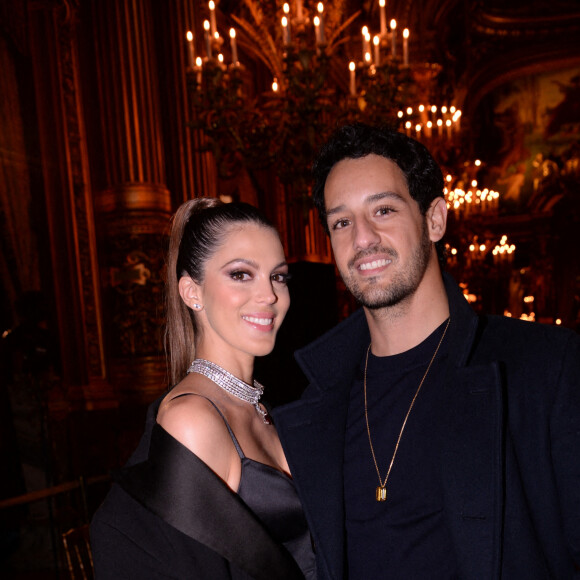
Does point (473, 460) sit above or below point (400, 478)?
above

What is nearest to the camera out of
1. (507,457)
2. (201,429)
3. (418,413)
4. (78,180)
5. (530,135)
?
(507,457)

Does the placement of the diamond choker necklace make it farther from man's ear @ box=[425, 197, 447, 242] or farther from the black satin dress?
man's ear @ box=[425, 197, 447, 242]

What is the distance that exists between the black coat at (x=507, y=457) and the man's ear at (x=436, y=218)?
0.43m

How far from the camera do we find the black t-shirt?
6.23 feet

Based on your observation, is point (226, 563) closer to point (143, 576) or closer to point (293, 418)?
point (143, 576)

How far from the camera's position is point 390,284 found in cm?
218

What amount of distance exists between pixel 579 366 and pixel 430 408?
490 mm

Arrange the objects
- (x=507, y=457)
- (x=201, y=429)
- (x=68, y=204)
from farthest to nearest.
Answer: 1. (x=68, y=204)
2. (x=201, y=429)
3. (x=507, y=457)

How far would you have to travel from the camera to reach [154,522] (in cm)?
182

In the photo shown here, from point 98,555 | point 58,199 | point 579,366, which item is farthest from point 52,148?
point 579,366

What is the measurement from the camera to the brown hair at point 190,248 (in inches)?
89.4

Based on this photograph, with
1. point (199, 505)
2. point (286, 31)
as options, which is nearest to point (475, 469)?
point (199, 505)

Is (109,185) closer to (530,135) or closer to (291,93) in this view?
(291,93)

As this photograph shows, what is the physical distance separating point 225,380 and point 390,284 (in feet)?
2.21
